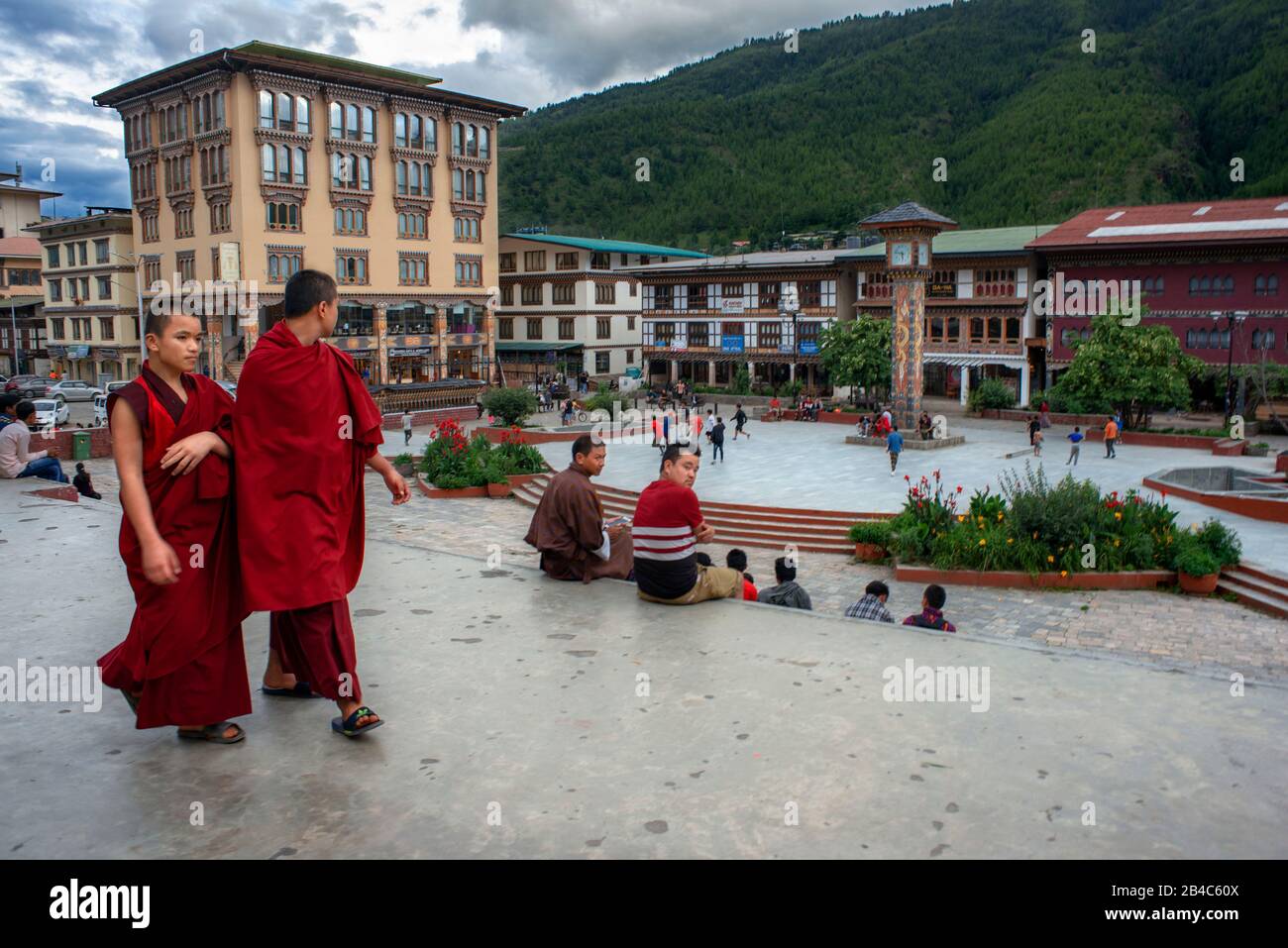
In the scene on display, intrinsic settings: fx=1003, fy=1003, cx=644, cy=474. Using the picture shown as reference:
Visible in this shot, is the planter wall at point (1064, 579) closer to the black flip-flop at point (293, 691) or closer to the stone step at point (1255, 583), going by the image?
the stone step at point (1255, 583)

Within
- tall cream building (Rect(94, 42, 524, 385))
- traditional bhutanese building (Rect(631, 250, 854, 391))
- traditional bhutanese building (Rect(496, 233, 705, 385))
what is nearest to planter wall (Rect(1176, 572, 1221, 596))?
traditional bhutanese building (Rect(631, 250, 854, 391))

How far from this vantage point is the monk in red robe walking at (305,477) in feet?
16.2

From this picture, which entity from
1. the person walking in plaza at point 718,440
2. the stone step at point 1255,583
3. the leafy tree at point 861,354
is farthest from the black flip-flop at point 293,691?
the leafy tree at point 861,354

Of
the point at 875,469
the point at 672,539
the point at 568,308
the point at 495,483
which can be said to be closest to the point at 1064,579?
the point at 672,539

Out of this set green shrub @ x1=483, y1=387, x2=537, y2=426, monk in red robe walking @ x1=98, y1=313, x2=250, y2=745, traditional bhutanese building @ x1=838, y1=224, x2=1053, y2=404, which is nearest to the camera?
monk in red robe walking @ x1=98, y1=313, x2=250, y2=745

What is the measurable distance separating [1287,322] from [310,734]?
43981mm

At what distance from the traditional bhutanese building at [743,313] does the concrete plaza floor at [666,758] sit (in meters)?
45.4

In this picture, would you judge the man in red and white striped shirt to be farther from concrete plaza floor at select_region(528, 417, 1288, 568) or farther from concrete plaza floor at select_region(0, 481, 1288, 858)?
concrete plaza floor at select_region(528, 417, 1288, 568)

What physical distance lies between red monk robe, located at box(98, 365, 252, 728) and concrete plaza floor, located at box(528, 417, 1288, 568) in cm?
1554

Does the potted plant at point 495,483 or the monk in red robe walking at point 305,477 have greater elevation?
the monk in red robe walking at point 305,477

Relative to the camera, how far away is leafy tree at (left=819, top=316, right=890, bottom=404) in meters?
41.9

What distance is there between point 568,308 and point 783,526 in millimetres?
47877

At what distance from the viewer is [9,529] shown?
10.7 meters

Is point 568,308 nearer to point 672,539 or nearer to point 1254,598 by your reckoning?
point 1254,598
